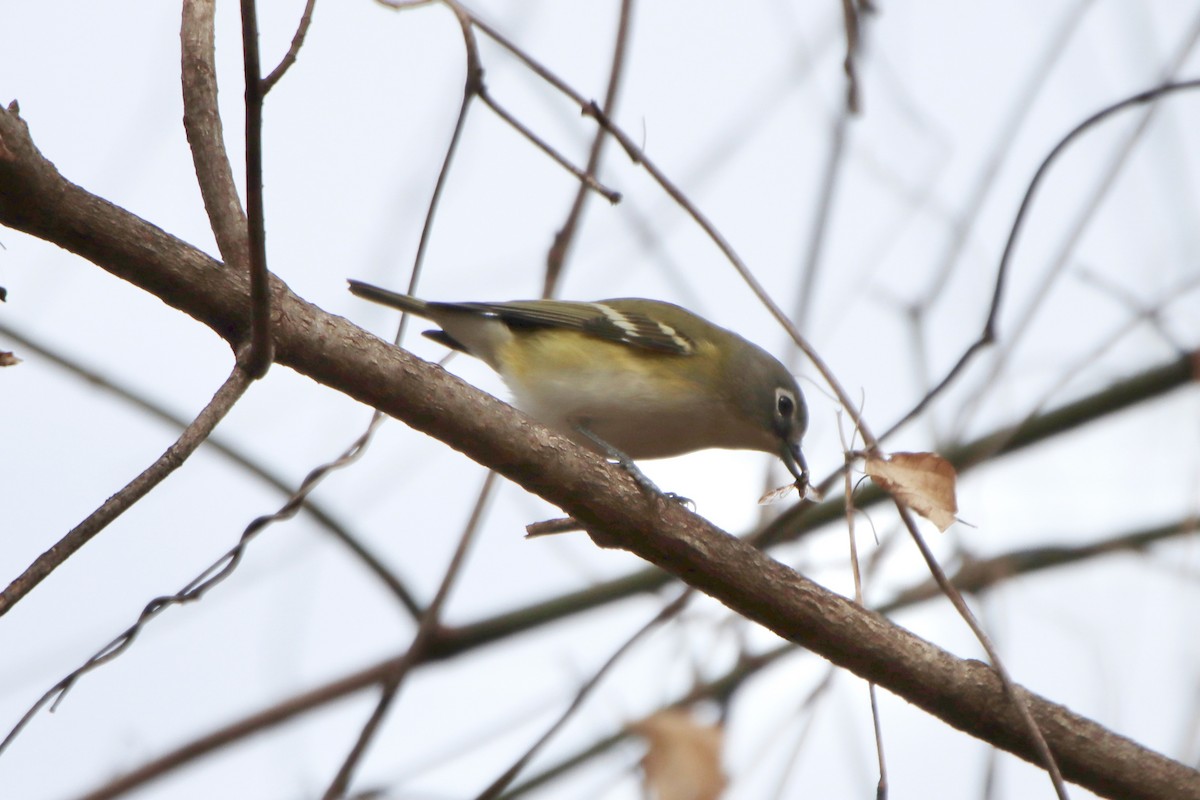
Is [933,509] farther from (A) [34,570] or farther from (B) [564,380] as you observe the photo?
(B) [564,380]

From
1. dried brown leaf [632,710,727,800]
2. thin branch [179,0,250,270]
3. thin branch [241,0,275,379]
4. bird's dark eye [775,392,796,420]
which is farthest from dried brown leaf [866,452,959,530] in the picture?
bird's dark eye [775,392,796,420]

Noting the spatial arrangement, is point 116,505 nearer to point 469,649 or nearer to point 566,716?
point 566,716

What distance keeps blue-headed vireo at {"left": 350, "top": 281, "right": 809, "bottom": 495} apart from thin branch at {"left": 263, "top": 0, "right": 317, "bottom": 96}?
1.95m

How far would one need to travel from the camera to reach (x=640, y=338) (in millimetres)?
4883

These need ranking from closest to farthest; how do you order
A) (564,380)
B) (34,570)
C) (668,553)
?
1. (34,570)
2. (668,553)
3. (564,380)

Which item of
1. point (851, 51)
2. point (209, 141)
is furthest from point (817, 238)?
point (209, 141)

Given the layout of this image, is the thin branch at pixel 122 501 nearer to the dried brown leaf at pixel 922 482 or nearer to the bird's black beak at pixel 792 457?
the dried brown leaf at pixel 922 482

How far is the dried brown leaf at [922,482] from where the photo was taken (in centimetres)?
261

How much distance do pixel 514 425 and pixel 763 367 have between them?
2.41m

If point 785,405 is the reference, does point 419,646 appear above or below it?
below

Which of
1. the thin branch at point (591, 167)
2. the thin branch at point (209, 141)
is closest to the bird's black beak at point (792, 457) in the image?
the thin branch at point (591, 167)

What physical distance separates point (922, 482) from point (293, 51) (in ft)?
5.02

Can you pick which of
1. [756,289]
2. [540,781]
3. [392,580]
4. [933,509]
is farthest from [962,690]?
[392,580]

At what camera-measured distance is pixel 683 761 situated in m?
2.94
